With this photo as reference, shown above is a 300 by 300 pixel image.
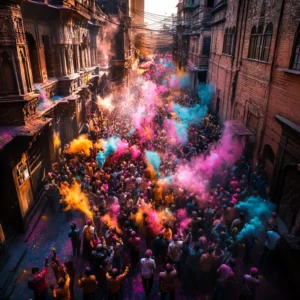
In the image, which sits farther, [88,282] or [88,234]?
[88,234]

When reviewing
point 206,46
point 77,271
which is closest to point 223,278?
point 77,271

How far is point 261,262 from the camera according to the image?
7.72 metres

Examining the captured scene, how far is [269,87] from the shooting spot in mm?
10578

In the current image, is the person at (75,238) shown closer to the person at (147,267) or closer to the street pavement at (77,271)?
the street pavement at (77,271)

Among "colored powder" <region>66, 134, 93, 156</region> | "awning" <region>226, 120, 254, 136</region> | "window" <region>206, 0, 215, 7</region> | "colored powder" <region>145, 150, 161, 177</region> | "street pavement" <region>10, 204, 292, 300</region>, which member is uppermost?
"window" <region>206, 0, 215, 7</region>

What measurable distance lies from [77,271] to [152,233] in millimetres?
2457

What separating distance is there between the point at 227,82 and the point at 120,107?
10.2m

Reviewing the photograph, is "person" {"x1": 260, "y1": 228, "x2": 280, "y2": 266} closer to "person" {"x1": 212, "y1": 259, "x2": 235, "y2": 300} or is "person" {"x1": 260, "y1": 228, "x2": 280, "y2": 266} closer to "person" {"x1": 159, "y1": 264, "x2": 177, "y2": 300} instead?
"person" {"x1": 212, "y1": 259, "x2": 235, "y2": 300}

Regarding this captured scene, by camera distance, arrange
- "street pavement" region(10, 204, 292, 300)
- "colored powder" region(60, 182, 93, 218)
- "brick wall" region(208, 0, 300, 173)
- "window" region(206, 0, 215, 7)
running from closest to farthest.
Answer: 1. "street pavement" region(10, 204, 292, 300)
2. "brick wall" region(208, 0, 300, 173)
3. "colored powder" region(60, 182, 93, 218)
4. "window" region(206, 0, 215, 7)

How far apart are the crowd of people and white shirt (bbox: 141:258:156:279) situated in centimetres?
2

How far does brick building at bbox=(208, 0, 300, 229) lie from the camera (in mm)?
8695

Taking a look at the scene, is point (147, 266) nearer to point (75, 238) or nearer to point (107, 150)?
point (75, 238)

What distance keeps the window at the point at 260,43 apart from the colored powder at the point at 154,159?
6349 mm

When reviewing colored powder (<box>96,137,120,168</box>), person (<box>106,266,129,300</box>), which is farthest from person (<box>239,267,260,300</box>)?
colored powder (<box>96,137,120,168</box>)
